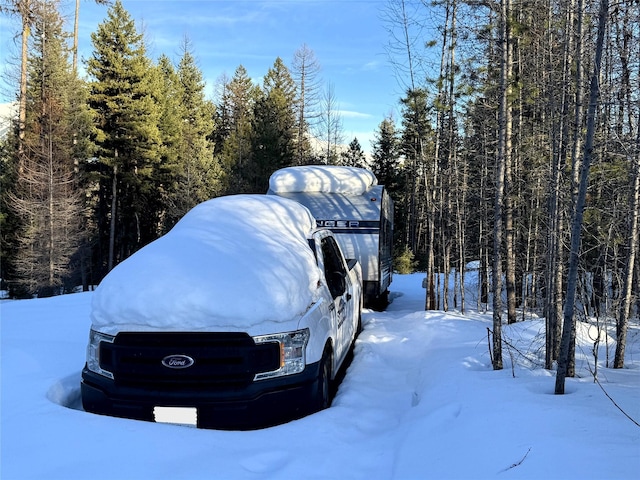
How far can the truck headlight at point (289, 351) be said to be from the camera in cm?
341

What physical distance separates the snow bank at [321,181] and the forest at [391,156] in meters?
2.16

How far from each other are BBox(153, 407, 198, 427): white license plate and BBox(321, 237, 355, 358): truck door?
1833 mm

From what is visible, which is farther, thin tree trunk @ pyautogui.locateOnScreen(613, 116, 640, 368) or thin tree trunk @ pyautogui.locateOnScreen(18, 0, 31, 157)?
thin tree trunk @ pyautogui.locateOnScreen(18, 0, 31, 157)

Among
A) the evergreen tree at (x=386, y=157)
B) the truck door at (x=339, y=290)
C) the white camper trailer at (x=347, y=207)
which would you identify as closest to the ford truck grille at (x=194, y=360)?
the truck door at (x=339, y=290)

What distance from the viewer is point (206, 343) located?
10.9ft

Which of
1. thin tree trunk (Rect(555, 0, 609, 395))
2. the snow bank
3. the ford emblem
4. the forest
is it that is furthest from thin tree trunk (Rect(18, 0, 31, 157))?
thin tree trunk (Rect(555, 0, 609, 395))

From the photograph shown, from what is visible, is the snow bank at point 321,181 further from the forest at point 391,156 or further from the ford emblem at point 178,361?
the ford emblem at point 178,361

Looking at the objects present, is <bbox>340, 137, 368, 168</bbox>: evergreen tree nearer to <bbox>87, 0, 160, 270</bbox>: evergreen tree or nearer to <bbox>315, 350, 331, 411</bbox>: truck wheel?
<bbox>87, 0, 160, 270</bbox>: evergreen tree

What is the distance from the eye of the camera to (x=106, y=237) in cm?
3222

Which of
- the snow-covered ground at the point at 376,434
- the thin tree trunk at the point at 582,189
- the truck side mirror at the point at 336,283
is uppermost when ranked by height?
the thin tree trunk at the point at 582,189

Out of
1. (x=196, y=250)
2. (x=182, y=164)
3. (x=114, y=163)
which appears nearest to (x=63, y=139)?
(x=114, y=163)

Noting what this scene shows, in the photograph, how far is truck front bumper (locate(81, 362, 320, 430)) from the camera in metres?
3.29

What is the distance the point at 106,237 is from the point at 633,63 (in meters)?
33.1

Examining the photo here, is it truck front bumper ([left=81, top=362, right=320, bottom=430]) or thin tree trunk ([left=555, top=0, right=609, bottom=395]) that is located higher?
thin tree trunk ([left=555, top=0, right=609, bottom=395])
